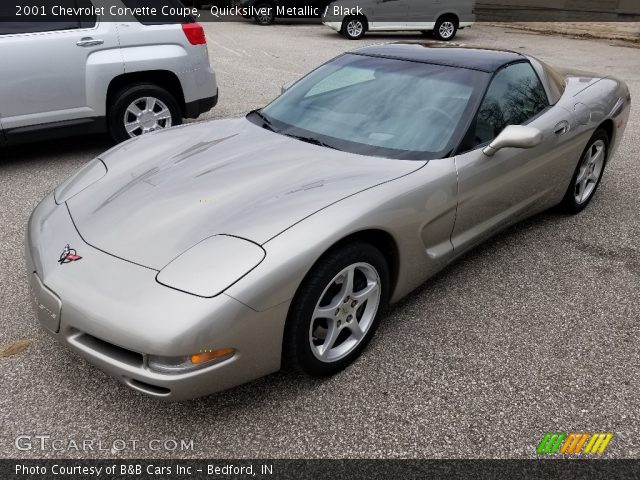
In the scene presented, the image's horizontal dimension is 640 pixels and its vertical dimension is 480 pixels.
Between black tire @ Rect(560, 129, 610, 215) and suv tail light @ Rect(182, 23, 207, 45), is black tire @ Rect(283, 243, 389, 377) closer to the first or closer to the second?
black tire @ Rect(560, 129, 610, 215)

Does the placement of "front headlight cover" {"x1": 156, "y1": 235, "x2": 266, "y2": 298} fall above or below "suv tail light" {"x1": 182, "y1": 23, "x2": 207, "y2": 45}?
below

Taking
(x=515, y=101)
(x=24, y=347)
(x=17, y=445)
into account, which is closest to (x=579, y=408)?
(x=515, y=101)

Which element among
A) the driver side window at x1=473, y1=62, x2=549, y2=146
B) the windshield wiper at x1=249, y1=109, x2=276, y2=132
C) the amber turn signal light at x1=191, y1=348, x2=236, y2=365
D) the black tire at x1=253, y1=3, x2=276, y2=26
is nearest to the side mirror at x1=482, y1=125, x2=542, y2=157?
the driver side window at x1=473, y1=62, x2=549, y2=146

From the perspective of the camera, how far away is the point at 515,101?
356 cm

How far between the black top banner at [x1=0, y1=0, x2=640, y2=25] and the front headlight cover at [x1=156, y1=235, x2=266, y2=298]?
3.94 m

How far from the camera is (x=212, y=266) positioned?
2.19 metres

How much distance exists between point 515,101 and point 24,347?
3119mm

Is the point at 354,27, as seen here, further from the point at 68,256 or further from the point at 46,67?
the point at 68,256

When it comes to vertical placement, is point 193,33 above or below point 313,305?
above

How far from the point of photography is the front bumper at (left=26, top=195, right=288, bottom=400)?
2049 mm

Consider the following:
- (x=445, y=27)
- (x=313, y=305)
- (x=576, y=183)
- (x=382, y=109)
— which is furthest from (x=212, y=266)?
(x=445, y=27)

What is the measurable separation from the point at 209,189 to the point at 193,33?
3614 mm

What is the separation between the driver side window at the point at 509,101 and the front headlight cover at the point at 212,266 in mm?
1565

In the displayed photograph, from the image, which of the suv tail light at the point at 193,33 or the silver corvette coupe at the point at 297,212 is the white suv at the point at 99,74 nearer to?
the suv tail light at the point at 193,33
